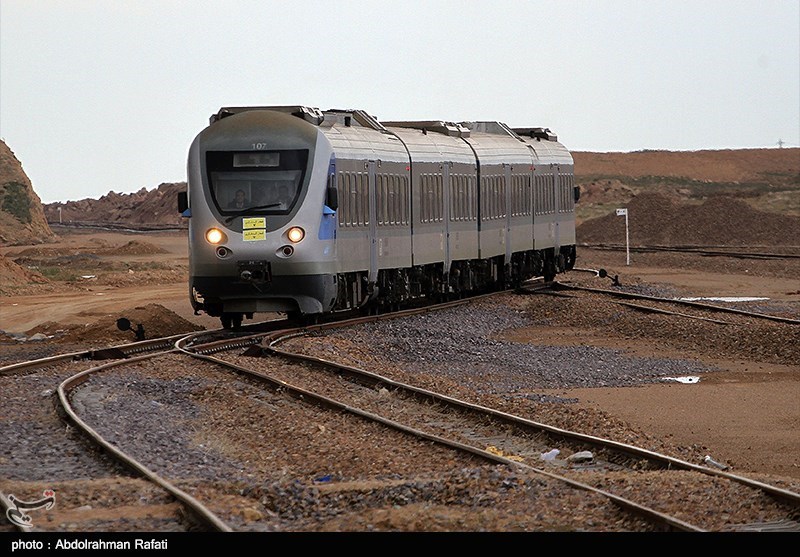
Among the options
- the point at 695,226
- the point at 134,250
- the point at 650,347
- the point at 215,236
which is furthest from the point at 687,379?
the point at 695,226

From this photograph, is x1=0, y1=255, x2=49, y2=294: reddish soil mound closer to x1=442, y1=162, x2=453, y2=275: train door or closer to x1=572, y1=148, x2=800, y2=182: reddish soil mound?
x1=442, y1=162, x2=453, y2=275: train door

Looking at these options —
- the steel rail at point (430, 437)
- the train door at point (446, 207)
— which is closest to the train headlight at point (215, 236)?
the steel rail at point (430, 437)

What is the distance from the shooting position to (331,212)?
86.6ft

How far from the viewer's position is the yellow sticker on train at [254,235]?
25.7m

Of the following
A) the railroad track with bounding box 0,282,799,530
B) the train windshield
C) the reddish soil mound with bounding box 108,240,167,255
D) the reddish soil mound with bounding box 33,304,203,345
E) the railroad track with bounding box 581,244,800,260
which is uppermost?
the train windshield

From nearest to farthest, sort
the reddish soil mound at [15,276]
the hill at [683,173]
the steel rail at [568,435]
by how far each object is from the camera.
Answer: the steel rail at [568,435] → the reddish soil mound at [15,276] → the hill at [683,173]

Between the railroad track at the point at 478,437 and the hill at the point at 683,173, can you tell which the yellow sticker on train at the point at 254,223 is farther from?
the hill at the point at 683,173

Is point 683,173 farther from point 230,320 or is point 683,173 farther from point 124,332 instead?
point 230,320

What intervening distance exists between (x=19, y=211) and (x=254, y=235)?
2628 inches

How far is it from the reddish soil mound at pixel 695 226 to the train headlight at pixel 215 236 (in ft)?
146

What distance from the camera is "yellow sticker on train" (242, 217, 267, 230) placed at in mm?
25672

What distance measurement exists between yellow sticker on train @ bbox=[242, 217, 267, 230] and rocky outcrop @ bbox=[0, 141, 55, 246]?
60363mm

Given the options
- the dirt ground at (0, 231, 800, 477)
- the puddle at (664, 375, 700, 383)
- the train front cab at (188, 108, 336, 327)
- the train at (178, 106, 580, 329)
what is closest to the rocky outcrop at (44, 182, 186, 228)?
the dirt ground at (0, 231, 800, 477)
